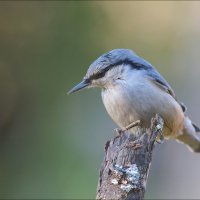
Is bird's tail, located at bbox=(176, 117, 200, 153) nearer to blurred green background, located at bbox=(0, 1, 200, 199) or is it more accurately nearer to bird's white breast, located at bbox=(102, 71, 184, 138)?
bird's white breast, located at bbox=(102, 71, 184, 138)

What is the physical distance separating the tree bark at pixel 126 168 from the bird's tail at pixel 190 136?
5.89 feet

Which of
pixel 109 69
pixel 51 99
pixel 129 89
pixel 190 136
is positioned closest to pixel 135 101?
pixel 129 89

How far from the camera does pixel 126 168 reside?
279 centimetres

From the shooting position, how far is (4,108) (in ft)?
18.4

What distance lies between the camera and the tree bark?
9.01 feet

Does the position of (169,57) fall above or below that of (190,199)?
above

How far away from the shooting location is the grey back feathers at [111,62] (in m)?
3.97

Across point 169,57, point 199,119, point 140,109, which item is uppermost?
point 169,57

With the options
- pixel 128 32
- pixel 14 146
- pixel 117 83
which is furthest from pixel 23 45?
pixel 117 83

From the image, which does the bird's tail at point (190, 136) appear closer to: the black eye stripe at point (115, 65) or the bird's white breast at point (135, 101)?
the bird's white breast at point (135, 101)

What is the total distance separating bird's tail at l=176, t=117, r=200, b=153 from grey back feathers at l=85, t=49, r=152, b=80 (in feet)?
2.66

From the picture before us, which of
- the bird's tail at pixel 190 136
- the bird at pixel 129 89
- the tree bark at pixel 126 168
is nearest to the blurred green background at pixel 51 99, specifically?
the bird's tail at pixel 190 136

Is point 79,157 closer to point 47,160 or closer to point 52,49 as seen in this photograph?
point 47,160

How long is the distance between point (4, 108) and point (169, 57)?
2184 millimetres
